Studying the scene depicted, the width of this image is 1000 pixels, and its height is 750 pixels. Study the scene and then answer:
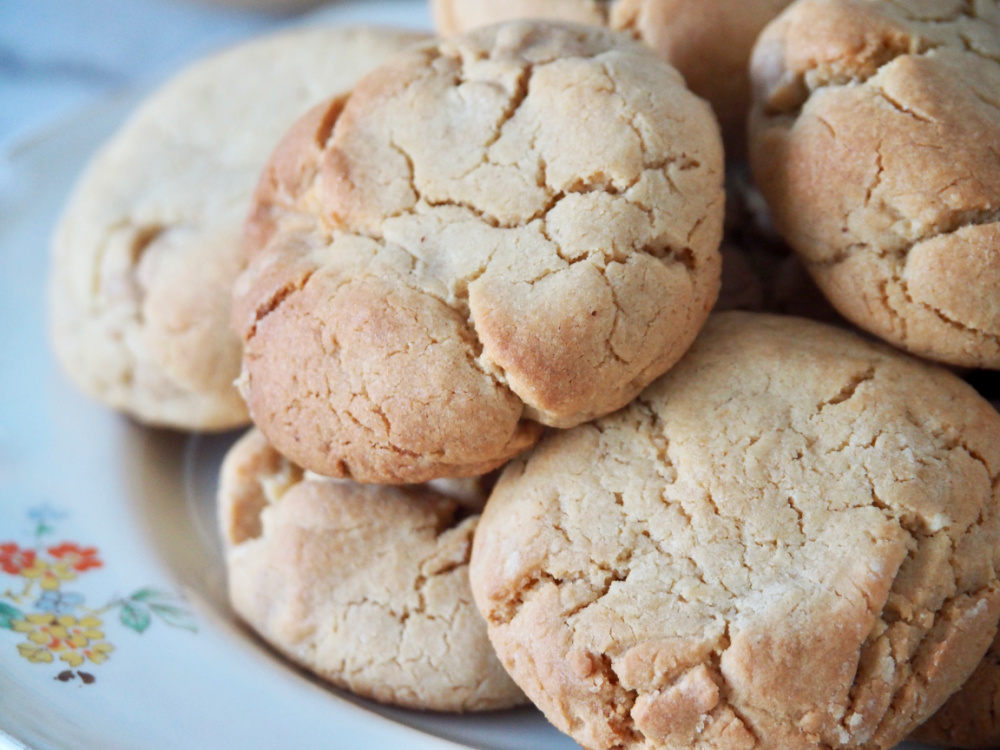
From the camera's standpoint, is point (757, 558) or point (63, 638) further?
point (63, 638)

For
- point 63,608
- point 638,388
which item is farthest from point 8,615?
point 638,388

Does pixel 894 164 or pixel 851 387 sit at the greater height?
pixel 894 164

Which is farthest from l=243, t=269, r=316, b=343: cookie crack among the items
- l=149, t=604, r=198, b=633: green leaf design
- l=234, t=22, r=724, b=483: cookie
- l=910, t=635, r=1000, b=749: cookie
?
l=910, t=635, r=1000, b=749: cookie

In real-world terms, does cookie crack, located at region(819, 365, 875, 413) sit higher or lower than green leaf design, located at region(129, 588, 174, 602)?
higher

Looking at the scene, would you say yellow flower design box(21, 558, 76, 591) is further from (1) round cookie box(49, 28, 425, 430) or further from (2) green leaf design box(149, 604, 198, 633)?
(1) round cookie box(49, 28, 425, 430)

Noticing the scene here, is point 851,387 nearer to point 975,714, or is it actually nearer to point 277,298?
point 975,714

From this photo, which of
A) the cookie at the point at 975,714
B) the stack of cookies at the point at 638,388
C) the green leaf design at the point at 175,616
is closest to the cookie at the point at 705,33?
the stack of cookies at the point at 638,388

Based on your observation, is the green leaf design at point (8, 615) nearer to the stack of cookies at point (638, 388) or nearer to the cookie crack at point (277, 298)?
the stack of cookies at point (638, 388)

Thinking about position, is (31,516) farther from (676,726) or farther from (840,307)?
(840,307)
